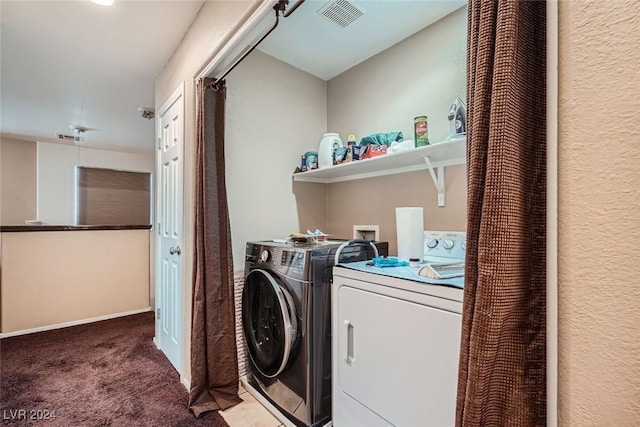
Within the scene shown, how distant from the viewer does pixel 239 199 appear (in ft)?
6.87

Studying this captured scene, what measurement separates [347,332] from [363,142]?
1.26 meters

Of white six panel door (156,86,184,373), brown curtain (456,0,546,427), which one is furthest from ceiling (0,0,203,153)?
brown curtain (456,0,546,427)

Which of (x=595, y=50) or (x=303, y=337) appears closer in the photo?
(x=595, y=50)

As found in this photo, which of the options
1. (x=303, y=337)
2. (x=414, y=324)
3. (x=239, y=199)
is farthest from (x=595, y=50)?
(x=239, y=199)

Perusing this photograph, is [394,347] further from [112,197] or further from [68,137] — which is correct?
[112,197]

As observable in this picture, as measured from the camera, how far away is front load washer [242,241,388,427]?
4.78 feet

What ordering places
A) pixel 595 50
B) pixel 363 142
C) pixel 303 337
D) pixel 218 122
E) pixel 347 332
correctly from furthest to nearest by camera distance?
pixel 363 142 < pixel 218 122 < pixel 303 337 < pixel 347 332 < pixel 595 50

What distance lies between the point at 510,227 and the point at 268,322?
1.48 m

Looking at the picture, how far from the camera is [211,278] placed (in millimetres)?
1700

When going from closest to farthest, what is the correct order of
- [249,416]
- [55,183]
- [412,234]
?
[412,234] → [249,416] → [55,183]

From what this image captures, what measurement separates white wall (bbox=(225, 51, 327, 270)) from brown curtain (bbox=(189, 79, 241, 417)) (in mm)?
280

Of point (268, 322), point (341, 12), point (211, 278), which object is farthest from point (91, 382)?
point (341, 12)

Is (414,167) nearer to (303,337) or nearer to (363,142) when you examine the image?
(363,142)

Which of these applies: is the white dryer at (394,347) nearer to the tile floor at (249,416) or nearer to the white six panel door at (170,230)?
the tile floor at (249,416)
